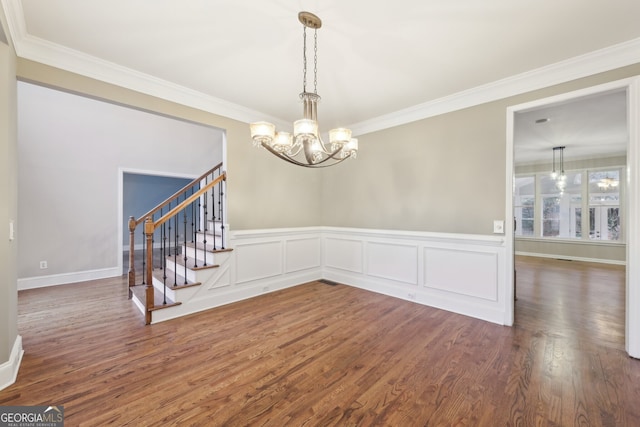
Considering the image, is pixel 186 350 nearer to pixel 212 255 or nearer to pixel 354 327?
pixel 212 255


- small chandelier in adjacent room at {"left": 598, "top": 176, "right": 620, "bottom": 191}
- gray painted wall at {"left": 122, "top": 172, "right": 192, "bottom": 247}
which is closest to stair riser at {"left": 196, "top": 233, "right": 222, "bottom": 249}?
gray painted wall at {"left": 122, "top": 172, "right": 192, "bottom": 247}

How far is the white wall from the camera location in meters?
4.36

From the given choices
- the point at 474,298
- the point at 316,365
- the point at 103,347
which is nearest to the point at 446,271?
the point at 474,298

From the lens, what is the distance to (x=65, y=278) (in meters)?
4.58

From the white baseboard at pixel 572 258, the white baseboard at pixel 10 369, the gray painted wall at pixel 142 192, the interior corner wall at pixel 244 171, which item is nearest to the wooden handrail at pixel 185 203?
the interior corner wall at pixel 244 171

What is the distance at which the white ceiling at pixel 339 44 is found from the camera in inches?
77.5

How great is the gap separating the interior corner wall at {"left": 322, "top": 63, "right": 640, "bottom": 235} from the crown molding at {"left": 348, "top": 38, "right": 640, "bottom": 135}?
6 cm

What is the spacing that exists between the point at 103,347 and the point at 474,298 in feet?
13.1

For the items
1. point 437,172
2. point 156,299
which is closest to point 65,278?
point 156,299

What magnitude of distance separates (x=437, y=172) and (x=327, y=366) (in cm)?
275

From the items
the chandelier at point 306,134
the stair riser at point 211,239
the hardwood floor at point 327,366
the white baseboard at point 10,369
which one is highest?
the chandelier at point 306,134

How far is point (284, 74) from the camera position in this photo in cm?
290

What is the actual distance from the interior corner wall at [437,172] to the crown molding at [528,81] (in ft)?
0.20

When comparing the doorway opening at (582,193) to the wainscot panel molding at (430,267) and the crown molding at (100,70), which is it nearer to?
the wainscot panel molding at (430,267)
